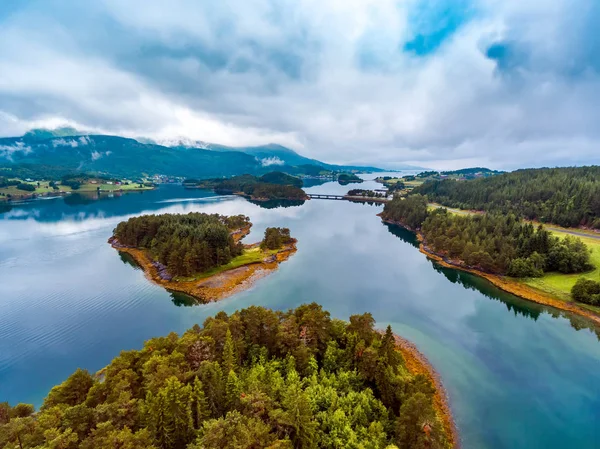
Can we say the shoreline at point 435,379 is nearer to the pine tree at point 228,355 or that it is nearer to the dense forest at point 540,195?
the pine tree at point 228,355

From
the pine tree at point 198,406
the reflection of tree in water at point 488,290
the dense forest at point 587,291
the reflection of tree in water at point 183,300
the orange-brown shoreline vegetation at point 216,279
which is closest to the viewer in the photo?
the pine tree at point 198,406

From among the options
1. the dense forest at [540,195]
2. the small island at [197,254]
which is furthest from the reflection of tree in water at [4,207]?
the dense forest at [540,195]

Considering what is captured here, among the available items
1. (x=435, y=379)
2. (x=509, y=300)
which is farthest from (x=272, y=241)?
(x=509, y=300)

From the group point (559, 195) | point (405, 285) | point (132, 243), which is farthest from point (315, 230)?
point (559, 195)

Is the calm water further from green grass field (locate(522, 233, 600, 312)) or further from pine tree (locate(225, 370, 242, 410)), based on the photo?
pine tree (locate(225, 370, 242, 410))

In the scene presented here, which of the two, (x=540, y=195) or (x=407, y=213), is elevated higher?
(x=540, y=195)

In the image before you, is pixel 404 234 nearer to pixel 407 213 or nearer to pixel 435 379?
pixel 407 213

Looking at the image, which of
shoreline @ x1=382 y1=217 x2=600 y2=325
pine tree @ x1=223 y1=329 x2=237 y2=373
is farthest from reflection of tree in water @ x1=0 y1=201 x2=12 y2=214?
shoreline @ x1=382 y1=217 x2=600 y2=325
